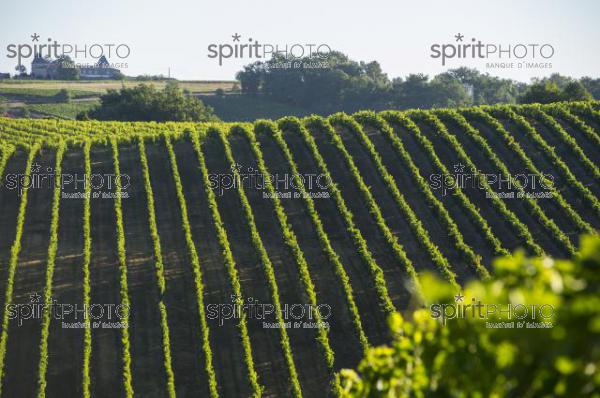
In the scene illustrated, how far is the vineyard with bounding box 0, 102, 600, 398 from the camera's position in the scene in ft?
85.8

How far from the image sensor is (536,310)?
222 inches

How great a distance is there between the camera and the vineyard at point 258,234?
26141mm

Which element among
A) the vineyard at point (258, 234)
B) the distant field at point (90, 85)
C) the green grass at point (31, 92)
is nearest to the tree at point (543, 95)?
the vineyard at point (258, 234)

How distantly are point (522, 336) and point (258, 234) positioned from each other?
94.4 ft

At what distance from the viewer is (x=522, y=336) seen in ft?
17.4

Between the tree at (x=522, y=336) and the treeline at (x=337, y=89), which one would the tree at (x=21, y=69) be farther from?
the tree at (x=522, y=336)

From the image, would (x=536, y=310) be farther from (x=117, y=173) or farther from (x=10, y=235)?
(x=117, y=173)

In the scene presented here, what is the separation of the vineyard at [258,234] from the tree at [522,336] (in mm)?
13542

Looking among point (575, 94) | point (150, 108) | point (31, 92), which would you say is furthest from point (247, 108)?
point (575, 94)

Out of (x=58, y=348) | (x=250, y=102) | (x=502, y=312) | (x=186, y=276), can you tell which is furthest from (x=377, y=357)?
(x=250, y=102)

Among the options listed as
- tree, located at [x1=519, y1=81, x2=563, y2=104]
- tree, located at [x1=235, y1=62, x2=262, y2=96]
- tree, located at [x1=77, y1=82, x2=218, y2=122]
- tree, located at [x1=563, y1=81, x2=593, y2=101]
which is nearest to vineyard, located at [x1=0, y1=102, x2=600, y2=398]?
tree, located at [x1=519, y1=81, x2=563, y2=104]

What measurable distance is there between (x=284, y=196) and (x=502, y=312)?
31762mm

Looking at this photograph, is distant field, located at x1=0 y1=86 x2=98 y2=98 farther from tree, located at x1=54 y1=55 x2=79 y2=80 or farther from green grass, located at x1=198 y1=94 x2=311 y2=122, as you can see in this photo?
tree, located at x1=54 y1=55 x2=79 y2=80

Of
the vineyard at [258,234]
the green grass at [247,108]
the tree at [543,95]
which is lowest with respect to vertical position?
the vineyard at [258,234]
